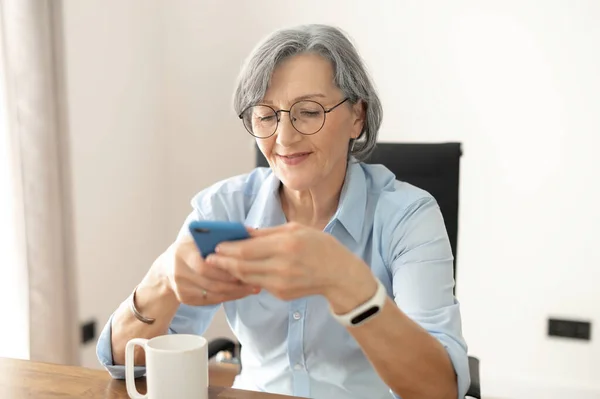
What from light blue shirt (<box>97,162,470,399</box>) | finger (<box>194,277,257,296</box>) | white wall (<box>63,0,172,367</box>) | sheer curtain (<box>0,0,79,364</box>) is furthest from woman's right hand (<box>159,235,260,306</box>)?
white wall (<box>63,0,172,367</box>)

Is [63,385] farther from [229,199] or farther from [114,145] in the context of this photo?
[114,145]

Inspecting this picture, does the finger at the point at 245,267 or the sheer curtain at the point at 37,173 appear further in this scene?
the sheer curtain at the point at 37,173

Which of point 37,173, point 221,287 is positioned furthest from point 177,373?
point 37,173

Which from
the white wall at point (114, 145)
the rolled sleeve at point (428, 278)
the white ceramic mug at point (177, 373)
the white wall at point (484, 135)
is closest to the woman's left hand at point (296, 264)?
the white ceramic mug at point (177, 373)

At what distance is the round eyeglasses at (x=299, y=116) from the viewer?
4.07 feet

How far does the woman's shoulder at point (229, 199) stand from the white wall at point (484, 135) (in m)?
1.13

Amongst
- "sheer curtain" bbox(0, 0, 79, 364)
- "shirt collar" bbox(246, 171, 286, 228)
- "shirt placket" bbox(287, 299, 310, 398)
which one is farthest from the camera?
"sheer curtain" bbox(0, 0, 79, 364)

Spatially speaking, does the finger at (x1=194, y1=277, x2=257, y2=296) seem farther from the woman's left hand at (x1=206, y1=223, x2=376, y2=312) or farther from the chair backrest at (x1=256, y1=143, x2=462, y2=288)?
the chair backrest at (x1=256, y1=143, x2=462, y2=288)

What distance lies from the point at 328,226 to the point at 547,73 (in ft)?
4.83

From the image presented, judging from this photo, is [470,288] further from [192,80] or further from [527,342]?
[192,80]

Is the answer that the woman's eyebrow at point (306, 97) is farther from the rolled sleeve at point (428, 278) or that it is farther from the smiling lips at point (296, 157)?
the rolled sleeve at point (428, 278)

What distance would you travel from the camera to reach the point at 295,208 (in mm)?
1384

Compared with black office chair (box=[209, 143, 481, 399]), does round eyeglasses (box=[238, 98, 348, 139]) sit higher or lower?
higher

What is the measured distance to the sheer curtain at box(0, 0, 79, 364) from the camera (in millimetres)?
1903
